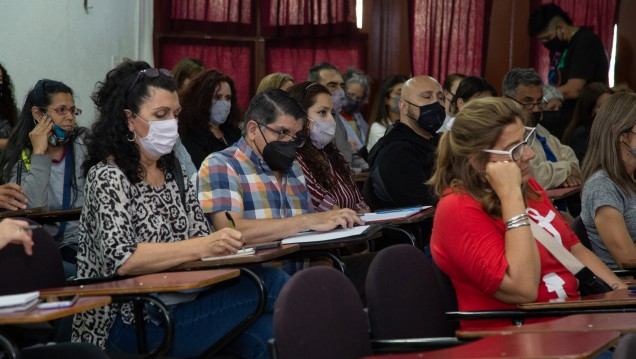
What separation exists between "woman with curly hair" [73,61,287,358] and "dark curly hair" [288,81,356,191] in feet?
4.10

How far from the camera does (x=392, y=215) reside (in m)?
4.64

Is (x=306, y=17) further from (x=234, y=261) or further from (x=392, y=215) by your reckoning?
(x=234, y=261)

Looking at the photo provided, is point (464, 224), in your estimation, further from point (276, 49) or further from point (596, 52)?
point (276, 49)

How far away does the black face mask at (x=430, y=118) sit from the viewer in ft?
19.0

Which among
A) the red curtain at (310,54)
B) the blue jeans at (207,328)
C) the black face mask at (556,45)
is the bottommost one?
the blue jeans at (207,328)

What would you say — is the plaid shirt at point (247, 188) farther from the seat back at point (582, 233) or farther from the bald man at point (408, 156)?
the seat back at point (582, 233)

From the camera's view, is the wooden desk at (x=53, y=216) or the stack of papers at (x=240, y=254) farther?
the wooden desk at (x=53, y=216)

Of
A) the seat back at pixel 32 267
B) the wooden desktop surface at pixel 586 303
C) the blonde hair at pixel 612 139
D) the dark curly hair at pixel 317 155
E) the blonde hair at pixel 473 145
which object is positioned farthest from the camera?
the dark curly hair at pixel 317 155

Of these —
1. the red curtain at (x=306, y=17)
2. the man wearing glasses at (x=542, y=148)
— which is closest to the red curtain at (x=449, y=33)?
the red curtain at (x=306, y=17)

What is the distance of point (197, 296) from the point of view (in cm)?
354

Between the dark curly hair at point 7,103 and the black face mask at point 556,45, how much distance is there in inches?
193

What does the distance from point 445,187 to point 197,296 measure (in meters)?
1.00

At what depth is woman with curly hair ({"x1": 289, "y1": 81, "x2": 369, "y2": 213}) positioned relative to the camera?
5066 millimetres

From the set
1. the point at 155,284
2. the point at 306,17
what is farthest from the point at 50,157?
→ the point at 306,17
